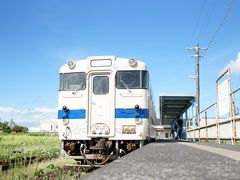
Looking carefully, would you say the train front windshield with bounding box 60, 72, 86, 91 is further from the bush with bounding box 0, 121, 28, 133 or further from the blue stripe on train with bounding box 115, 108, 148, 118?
the bush with bounding box 0, 121, 28, 133

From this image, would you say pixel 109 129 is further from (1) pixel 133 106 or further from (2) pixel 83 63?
(2) pixel 83 63

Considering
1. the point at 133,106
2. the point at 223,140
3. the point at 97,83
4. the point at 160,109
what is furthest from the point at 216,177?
the point at 160,109

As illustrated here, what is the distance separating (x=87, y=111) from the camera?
11875 millimetres

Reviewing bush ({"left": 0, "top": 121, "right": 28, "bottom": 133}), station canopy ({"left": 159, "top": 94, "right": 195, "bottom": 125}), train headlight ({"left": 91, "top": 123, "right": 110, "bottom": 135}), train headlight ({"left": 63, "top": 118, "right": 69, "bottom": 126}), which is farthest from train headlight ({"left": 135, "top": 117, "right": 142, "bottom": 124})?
bush ({"left": 0, "top": 121, "right": 28, "bottom": 133})

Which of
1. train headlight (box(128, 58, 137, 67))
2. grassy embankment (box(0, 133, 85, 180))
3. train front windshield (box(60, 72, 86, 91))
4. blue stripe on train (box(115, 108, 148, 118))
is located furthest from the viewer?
train front windshield (box(60, 72, 86, 91))

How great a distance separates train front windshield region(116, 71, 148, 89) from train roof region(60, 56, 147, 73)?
176 millimetres

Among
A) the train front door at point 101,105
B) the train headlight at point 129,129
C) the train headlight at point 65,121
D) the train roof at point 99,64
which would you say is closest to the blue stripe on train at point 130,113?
the train front door at point 101,105

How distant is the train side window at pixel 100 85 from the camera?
12180 mm

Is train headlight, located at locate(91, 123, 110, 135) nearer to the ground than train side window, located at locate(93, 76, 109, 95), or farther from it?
nearer to the ground

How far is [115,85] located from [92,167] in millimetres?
2699

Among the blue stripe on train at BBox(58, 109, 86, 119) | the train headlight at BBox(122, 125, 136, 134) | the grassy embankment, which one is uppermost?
the blue stripe on train at BBox(58, 109, 86, 119)

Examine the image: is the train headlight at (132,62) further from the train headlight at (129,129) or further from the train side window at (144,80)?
the train headlight at (129,129)

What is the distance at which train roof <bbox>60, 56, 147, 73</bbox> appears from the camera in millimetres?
12008

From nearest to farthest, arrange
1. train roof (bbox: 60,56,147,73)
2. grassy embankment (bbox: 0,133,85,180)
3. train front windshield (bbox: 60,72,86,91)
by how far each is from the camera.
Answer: grassy embankment (bbox: 0,133,85,180), train roof (bbox: 60,56,147,73), train front windshield (bbox: 60,72,86,91)
